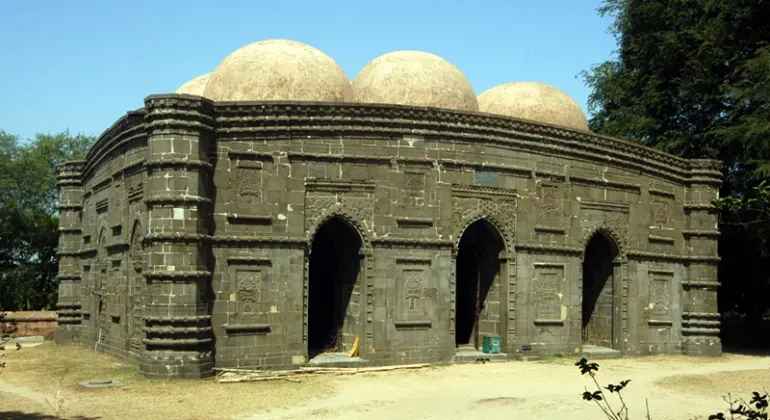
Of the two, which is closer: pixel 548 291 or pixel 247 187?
pixel 247 187

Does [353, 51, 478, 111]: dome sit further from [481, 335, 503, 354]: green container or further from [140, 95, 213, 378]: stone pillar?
[481, 335, 503, 354]: green container

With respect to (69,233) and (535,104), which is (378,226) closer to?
(535,104)

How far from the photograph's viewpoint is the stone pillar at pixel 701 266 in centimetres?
1738

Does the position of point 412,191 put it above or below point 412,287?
above

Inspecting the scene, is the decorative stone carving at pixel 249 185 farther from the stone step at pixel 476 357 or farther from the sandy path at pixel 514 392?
the stone step at pixel 476 357

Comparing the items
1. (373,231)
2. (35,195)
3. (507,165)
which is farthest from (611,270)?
(35,195)

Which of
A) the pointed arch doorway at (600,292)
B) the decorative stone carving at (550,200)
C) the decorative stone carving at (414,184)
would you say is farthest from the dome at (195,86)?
the pointed arch doorway at (600,292)

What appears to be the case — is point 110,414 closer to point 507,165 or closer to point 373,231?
point 373,231

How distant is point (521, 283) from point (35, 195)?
2424 cm

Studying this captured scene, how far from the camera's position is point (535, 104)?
16.9m

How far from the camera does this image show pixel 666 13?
2138 centimetres

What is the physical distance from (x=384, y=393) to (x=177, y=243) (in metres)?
3.78

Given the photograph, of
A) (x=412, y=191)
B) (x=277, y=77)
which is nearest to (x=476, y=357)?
(x=412, y=191)

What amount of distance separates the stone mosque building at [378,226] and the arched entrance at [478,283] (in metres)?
0.04
